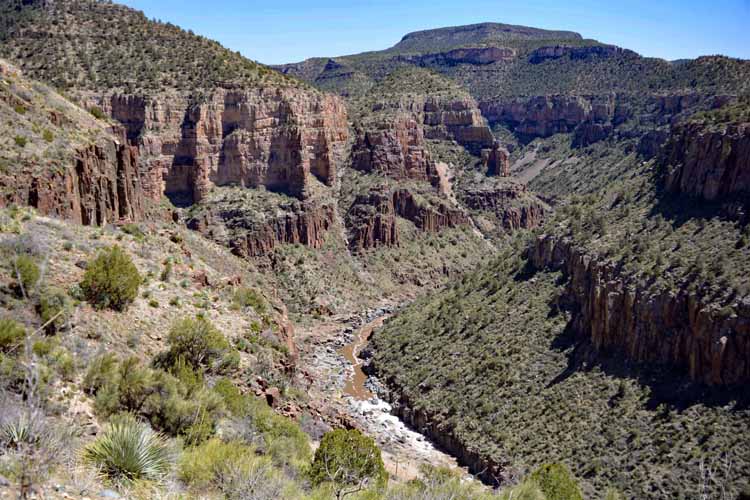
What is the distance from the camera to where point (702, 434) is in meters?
28.9

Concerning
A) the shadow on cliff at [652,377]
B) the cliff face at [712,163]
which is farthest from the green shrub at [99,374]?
the cliff face at [712,163]

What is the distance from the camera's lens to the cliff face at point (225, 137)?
2425 inches

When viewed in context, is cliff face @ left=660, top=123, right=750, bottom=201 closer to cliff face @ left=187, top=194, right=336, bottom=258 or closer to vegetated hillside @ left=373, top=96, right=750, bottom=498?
vegetated hillside @ left=373, top=96, right=750, bottom=498

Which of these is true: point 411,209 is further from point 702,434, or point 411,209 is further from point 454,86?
point 702,434

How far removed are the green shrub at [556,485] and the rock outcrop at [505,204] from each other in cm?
7236

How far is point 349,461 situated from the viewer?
19.0 meters

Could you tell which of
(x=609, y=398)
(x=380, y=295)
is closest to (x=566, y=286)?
(x=609, y=398)

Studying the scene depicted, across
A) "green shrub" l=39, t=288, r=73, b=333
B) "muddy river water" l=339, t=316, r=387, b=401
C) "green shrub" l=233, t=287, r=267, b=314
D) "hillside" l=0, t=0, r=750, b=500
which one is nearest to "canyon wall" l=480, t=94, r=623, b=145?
"hillside" l=0, t=0, r=750, b=500

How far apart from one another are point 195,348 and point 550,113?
126 m

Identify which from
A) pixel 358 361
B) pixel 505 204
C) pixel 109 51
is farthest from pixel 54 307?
pixel 505 204

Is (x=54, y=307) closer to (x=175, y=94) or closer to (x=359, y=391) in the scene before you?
(x=359, y=391)

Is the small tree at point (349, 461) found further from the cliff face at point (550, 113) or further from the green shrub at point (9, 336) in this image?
the cliff face at point (550, 113)

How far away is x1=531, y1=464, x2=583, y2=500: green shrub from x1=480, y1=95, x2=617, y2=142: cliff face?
110022mm

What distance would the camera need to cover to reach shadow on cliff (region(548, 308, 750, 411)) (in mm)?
30078
